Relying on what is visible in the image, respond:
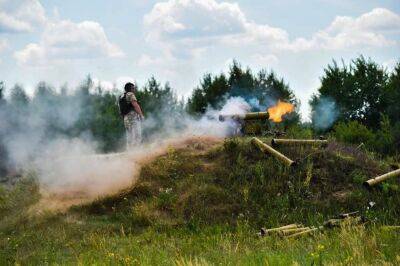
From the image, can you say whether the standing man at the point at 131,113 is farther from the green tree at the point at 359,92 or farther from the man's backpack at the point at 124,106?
the green tree at the point at 359,92

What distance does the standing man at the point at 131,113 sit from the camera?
16734 millimetres

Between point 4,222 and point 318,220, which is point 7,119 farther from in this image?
point 318,220

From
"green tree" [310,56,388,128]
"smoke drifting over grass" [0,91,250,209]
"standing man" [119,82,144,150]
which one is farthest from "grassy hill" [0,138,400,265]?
"green tree" [310,56,388,128]

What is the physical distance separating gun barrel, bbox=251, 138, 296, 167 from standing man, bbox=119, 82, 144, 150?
376cm

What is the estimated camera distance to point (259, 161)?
1438 cm

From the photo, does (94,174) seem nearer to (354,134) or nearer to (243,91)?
(354,134)

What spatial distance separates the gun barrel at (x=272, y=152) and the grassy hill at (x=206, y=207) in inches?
6.4

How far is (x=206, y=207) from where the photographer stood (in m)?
12.8

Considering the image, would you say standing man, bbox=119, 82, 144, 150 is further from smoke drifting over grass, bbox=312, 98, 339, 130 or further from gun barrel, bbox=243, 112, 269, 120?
smoke drifting over grass, bbox=312, 98, 339, 130

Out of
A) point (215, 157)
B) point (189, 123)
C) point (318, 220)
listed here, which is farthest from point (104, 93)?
point (318, 220)

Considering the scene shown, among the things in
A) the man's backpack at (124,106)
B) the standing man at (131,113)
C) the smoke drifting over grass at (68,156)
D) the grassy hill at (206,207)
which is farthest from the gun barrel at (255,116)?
the man's backpack at (124,106)

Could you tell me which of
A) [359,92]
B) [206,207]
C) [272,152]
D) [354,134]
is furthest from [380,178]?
[359,92]

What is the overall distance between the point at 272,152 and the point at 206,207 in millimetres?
2647

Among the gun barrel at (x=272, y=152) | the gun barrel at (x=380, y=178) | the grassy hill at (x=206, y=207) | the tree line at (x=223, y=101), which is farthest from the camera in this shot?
the tree line at (x=223, y=101)
